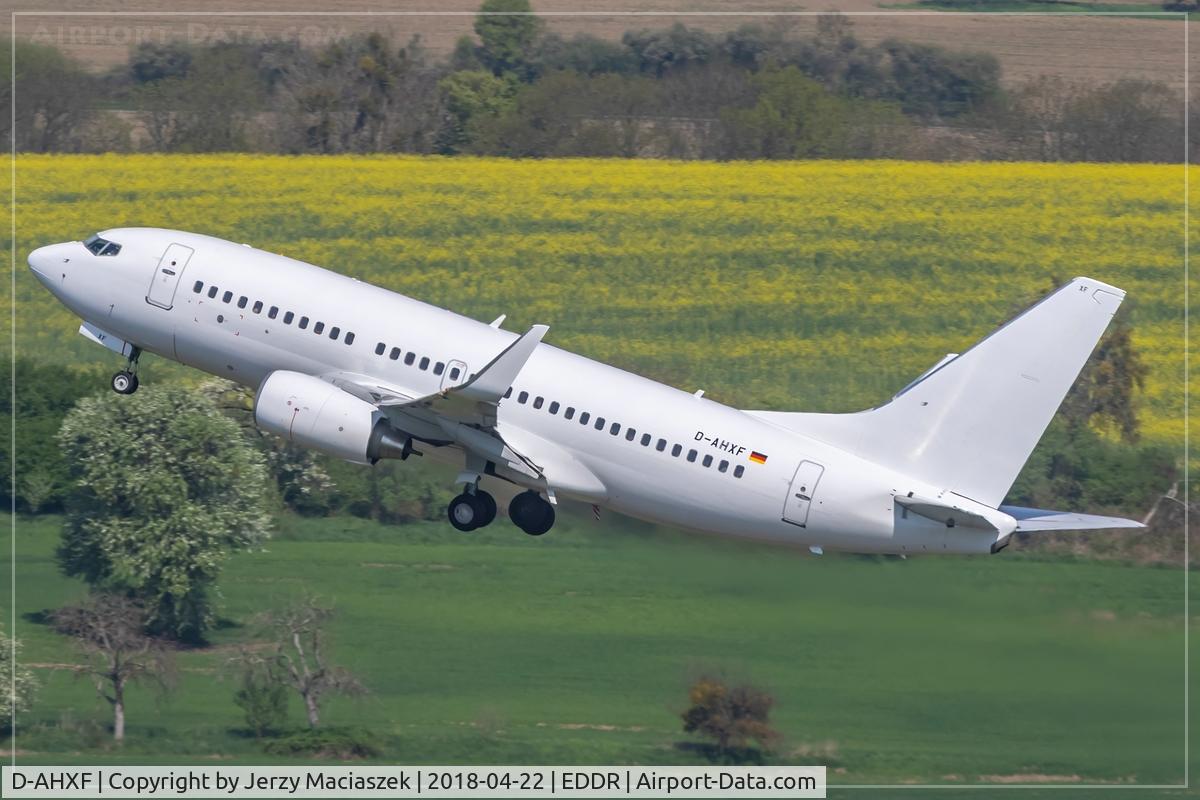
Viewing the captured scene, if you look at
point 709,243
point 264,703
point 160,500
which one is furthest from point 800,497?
point 709,243

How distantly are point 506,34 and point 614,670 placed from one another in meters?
41.8

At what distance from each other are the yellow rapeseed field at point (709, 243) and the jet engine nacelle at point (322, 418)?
1386 inches

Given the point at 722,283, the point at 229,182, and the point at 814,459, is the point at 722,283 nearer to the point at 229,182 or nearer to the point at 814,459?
the point at 229,182

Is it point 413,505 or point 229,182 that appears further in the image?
point 229,182

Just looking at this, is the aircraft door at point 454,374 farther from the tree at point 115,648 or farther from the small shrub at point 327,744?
the tree at point 115,648

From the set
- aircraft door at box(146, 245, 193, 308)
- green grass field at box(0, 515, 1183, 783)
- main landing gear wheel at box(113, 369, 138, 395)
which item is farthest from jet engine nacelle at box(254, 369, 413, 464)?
green grass field at box(0, 515, 1183, 783)

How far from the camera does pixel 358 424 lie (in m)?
47.1

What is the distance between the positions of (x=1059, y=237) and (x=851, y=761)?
31.6m

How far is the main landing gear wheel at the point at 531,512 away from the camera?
161 ft

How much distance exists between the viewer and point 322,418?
47062 millimetres

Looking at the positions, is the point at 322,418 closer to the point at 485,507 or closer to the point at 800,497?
the point at 485,507

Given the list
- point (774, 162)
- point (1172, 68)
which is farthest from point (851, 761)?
point (1172, 68)

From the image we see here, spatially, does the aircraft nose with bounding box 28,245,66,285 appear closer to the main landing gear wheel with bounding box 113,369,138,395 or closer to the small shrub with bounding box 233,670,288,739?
the main landing gear wheel with bounding box 113,369,138,395

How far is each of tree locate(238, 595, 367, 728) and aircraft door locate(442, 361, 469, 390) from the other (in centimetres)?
2826
